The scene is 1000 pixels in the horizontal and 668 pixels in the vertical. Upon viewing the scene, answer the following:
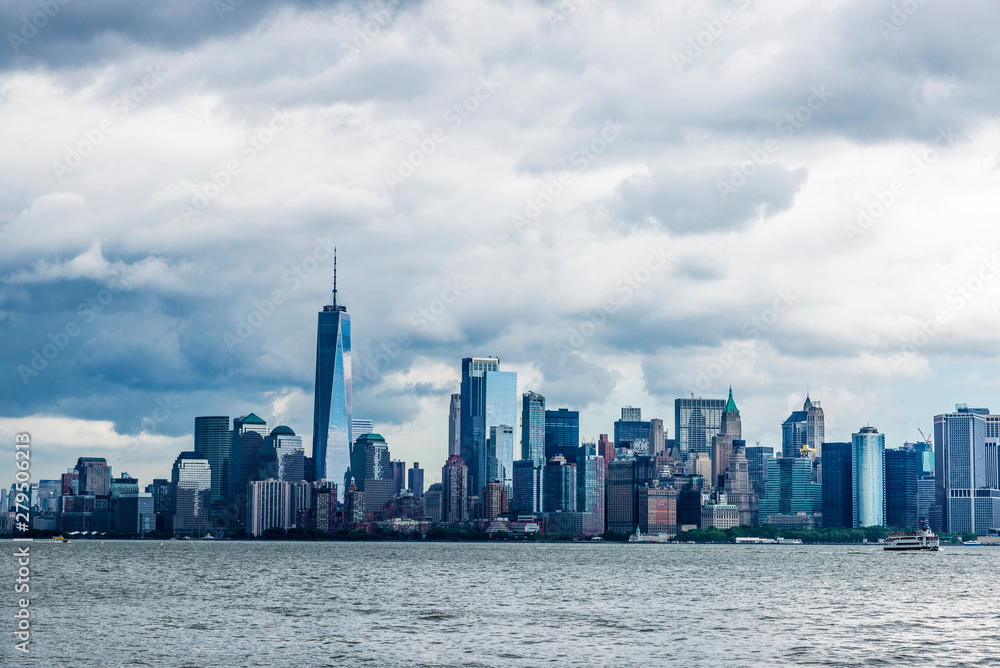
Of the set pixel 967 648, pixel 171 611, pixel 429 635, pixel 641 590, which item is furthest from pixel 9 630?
pixel 641 590

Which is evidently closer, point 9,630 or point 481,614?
point 9,630

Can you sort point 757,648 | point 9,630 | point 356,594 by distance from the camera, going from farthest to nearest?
point 356,594 → point 9,630 → point 757,648

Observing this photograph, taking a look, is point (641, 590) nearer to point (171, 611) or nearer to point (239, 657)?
point (171, 611)

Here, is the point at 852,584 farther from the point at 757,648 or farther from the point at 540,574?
the point at 757,648

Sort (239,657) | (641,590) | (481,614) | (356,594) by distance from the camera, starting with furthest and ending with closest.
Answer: (641,590), (356,594), (481,614), (239,657)

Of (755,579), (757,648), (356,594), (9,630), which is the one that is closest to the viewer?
(757,648)

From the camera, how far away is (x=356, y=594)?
134500mm

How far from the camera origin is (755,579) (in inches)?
7092

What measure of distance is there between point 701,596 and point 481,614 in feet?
122

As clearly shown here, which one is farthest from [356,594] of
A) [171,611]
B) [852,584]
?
[852,584]

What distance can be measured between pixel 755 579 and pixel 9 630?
386 feet

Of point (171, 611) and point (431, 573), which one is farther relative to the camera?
point (431, 573)

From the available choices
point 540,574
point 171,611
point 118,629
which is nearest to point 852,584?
point 540,574

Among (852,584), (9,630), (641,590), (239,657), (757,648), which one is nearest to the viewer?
(239,657)
